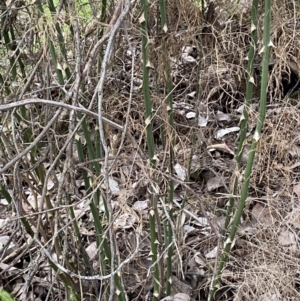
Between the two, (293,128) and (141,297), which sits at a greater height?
(293,128)

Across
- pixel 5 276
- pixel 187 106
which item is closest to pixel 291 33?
pixel 187 106

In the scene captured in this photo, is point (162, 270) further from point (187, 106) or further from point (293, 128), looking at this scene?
point (187, 106)

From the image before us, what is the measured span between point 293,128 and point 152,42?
55cm

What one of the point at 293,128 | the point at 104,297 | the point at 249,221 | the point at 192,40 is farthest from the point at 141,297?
the point at 192,40

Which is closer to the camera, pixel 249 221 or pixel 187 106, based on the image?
pixel 249 221

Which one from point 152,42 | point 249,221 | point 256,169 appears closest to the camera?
point 152,42

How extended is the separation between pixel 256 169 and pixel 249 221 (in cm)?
33

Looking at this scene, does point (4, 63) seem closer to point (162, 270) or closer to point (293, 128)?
point (162, 270)

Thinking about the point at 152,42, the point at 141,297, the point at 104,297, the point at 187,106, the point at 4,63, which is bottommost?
the point at 141,297

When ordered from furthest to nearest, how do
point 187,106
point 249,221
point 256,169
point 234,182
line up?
1. point 187,106
2. point 249,221
3. point 256,169
4. point 234,182

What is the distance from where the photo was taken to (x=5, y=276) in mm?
1803

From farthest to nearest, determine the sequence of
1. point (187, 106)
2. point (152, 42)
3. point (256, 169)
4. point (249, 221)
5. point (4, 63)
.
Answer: point (187, 106) → point (249, 221) → point (4, 63) → point (256, 169) → point (152, 42)

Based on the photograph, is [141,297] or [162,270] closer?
[162,270]

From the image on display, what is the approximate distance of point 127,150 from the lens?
4.97 feet
